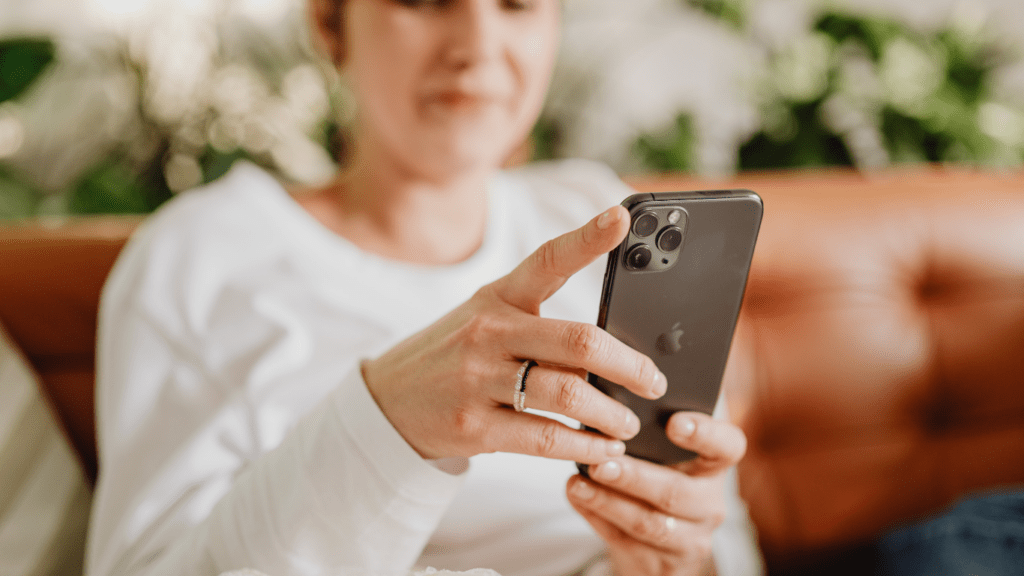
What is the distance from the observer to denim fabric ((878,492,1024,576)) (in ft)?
1.78

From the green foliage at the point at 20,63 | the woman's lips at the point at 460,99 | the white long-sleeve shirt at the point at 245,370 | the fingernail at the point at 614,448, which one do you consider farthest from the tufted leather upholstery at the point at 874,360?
the green foliage at the point at 20,63

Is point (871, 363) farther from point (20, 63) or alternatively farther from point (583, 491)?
point (20, 63)

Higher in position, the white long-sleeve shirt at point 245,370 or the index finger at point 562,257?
the index finger at point 562,257

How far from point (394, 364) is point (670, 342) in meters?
0.18

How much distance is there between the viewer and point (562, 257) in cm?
29

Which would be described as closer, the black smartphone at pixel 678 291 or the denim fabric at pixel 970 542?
the black smartphone at pixel 678 291

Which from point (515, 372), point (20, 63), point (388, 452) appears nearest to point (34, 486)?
point (388, 452)

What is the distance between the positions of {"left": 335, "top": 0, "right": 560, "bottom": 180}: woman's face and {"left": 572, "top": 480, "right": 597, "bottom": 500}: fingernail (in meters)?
0.36

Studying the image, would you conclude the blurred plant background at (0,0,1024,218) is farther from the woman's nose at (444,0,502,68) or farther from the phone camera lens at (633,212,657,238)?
the phone camera lens at (633,212,657,238)

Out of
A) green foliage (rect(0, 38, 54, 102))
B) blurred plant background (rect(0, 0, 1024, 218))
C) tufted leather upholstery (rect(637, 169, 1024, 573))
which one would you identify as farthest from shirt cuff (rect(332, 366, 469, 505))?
green foliage (rect(0, 38, 54, 102))

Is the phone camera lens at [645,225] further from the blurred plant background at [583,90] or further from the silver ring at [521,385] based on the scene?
the blurred plant background at [583,90]

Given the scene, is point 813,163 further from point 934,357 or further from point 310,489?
point 310,489

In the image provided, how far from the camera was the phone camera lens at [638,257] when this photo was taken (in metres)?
0.34

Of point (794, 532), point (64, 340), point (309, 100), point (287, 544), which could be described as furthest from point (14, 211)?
point (794, 532)
